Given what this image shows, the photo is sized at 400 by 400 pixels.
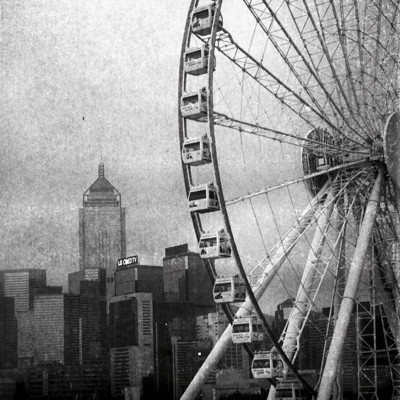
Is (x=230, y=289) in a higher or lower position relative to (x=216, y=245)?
lower

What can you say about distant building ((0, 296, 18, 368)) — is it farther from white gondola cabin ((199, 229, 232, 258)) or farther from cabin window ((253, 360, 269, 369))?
white gondola cabin ((199, 229, 232, 258))

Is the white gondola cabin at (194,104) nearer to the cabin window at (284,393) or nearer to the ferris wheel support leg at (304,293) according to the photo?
the ferris wheel support leg at (304,293)

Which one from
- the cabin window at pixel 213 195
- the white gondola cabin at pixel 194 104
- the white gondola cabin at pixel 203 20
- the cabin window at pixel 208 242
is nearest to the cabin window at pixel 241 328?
the cabin window at pixel 208 242

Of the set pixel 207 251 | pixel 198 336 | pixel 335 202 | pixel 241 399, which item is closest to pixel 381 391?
pixel 241 399

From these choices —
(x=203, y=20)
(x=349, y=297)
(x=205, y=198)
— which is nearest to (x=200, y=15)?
(x=203, y=20)

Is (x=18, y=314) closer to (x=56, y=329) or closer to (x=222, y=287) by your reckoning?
(x=56, y=329)

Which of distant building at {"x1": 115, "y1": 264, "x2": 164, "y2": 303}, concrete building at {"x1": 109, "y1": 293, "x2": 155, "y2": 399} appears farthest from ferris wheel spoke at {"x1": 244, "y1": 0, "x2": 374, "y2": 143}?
distant building at {"x1": 115, "y1": 264, "x2": 164, "y2": 303}
